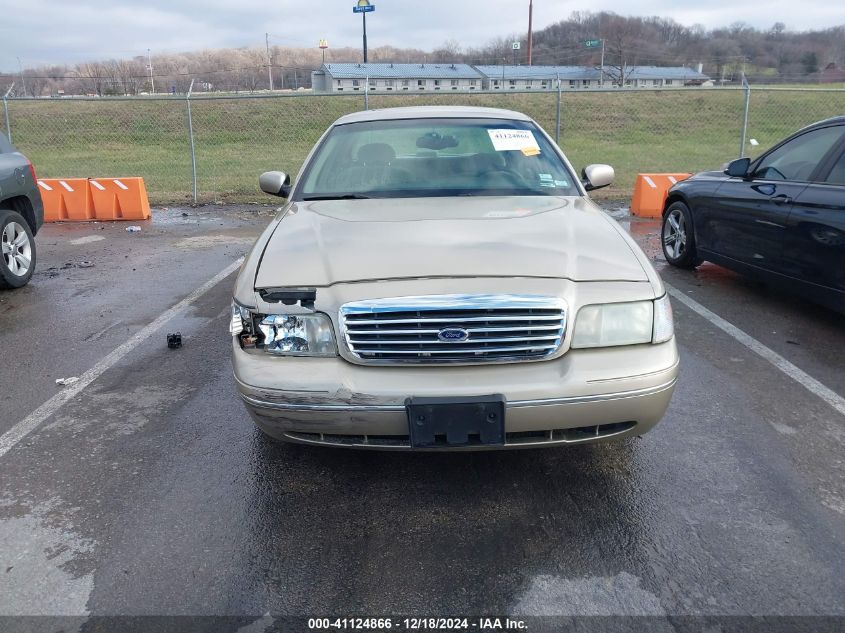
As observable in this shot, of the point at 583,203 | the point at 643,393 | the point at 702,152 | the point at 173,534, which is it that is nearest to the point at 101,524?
the point at 173,534

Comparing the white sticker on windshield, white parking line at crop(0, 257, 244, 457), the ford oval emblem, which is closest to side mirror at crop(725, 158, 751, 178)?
the white sticker on windshield

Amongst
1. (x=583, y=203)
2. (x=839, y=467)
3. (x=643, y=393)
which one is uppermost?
(x=583, y=203)

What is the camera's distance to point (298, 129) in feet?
87.6

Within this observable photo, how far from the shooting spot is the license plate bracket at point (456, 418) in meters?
2.53

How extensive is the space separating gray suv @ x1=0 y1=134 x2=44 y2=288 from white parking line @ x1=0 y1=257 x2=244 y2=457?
5.86 feet

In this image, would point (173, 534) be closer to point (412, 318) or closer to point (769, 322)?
point (412, 318)

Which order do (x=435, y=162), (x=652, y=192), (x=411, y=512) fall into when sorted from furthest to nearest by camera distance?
(x=652, y=192), (x=435, y=162), (x=411, y=512)

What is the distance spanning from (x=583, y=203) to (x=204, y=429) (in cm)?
248

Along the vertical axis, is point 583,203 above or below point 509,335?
above

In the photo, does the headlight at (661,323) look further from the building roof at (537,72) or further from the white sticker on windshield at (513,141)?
the building roof at (537,72)

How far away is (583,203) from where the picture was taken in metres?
3.85

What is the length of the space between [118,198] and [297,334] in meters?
9.59

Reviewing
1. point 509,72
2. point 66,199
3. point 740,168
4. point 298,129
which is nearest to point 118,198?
point 66,199

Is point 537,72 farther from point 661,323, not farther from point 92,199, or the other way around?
point 661,323
